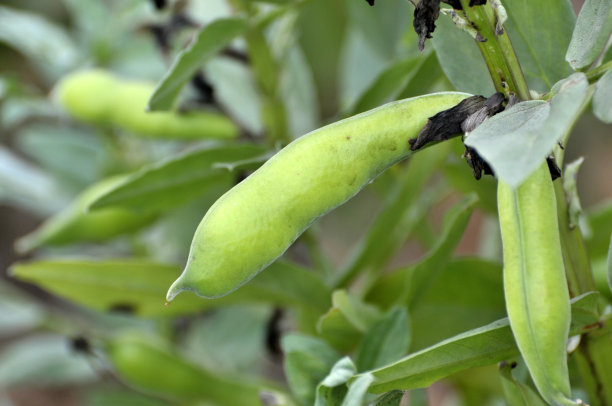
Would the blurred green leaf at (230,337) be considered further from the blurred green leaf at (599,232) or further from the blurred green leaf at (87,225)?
the blurred green leaf at (599,232)

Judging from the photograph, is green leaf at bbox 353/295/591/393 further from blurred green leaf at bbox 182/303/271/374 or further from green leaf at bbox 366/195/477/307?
blurred green leaf at bbox 182/303/271/374

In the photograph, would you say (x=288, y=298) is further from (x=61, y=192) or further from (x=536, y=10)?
(x=61, y=192)

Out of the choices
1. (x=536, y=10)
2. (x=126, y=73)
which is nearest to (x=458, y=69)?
(x=536, y=10)

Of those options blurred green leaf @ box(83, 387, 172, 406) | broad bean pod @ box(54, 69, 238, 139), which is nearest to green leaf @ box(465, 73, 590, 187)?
broad bean pod @ box(54, 69, 238, 139)

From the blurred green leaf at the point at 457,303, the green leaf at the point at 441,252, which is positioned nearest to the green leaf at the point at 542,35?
the green leaf at the point at 441,252

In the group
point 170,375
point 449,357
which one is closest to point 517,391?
point 449,357
